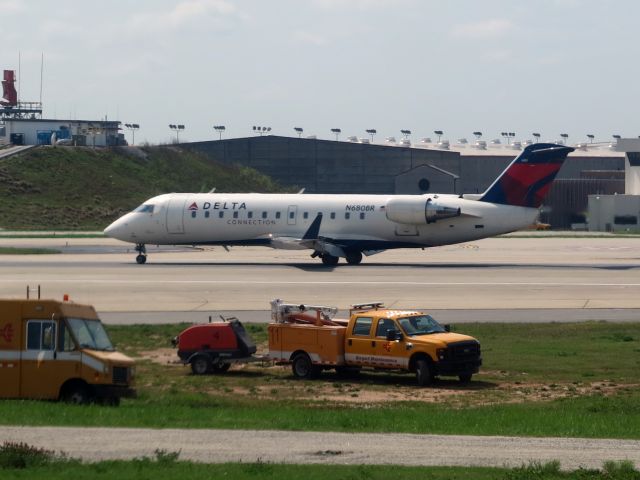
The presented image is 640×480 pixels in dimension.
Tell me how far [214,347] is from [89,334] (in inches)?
213

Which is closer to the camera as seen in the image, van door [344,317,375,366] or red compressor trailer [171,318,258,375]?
van door [344,317,375,366]

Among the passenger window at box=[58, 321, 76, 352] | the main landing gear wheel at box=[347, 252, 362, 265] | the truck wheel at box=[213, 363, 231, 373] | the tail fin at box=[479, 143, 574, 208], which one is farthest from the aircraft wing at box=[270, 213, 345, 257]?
the passenger window at box=[58, 321, 76, 352]

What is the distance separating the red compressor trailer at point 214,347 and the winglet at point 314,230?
28668mm

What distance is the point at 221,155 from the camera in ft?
435

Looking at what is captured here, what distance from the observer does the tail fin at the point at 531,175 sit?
54.7 meters

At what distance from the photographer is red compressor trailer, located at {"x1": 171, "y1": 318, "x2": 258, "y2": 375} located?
26.5 metres

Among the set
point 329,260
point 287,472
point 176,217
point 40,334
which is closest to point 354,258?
point 329,260

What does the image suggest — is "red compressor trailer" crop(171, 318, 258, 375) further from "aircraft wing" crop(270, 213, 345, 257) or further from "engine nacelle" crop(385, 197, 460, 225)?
"engine nacelle" crop(385, 197, 460, 225)

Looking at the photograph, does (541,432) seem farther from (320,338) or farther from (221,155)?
(221,155)

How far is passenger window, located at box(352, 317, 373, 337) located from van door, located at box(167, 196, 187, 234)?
32.9m

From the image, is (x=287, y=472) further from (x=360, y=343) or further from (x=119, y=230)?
(x=119, y=230)

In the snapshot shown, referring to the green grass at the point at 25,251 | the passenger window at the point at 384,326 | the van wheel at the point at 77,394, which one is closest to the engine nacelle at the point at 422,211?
the green grass at the point at 25,251

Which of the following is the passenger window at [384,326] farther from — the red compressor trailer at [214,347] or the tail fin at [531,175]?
the tail fin at [531,175]

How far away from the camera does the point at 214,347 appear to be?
26.6 meters
